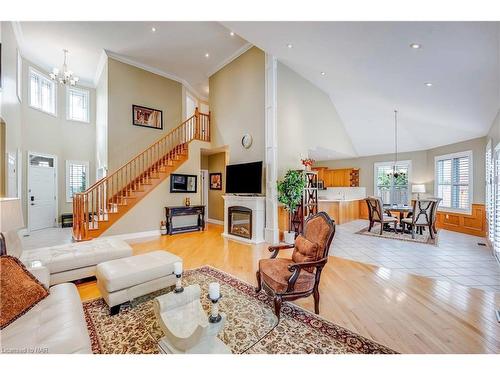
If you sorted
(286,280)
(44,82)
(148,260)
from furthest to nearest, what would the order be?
(44,82)
(148,260)
(286,280)

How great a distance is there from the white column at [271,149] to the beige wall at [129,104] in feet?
12.0

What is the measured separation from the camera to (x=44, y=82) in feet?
21.8

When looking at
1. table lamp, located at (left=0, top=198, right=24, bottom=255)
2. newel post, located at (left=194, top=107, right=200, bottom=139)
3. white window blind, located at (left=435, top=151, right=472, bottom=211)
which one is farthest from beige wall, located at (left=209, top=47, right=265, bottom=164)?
white window blind, located at (left=435, top=151, right=472, bottom=211)

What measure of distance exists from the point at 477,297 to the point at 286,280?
2357mm

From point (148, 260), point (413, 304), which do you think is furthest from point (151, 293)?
point (413, 304)

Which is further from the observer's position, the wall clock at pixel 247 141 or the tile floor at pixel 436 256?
the wall clock at pixel 247 141

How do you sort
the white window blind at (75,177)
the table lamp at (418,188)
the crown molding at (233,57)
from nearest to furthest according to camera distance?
the crown molding at (233,57) < the table lamp at (418,188) < the white window blind at (75,177)

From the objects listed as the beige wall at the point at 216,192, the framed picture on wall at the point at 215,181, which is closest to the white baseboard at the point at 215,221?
the beige wall at the point at 216,192

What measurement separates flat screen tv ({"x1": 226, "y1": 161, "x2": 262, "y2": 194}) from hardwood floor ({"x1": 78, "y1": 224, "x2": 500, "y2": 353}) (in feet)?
Result: 6.07

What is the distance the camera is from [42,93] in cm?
658

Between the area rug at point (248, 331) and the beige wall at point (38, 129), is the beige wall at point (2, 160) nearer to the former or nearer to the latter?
the beige wall at point (38, 129)

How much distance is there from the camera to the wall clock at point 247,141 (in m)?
5.57

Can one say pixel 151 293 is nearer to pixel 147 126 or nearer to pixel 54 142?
pixel 147 126

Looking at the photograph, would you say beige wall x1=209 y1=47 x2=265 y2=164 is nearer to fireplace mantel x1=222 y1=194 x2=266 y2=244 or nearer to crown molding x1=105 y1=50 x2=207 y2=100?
fireplace mantel x1=222 y1=194 x2=266 y2=244
